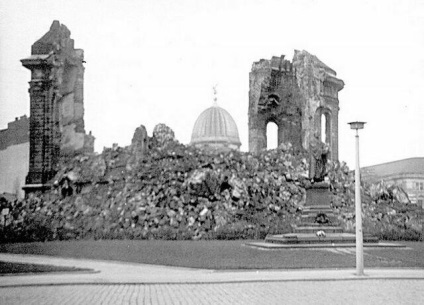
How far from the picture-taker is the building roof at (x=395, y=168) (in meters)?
27.7

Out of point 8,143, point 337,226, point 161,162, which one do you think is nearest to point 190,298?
point 337,226

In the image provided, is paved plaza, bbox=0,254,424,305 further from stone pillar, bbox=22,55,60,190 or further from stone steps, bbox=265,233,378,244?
stone pillar, bbox=22,55,60,190

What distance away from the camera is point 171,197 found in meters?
32.5

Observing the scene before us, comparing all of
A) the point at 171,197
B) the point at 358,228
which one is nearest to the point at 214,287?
the point at 358,228

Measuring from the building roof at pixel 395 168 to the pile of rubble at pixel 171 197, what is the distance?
4.44 ft

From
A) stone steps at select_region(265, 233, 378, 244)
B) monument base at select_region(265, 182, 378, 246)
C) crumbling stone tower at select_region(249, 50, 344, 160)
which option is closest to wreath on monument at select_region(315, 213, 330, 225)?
monument base at select_region(265, 182, 378, 246)

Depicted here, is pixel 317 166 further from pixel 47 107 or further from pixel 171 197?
pixel 47 107

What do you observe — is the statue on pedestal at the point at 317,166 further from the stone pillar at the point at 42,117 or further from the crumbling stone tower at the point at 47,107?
the stone pillar at the point at 42,117

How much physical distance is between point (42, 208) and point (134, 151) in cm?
590

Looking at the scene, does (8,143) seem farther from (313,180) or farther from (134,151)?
(313,180)

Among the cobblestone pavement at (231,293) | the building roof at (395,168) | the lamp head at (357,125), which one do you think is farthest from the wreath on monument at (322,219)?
the cobblestone pavement at (231,293)

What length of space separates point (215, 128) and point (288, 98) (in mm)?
39762

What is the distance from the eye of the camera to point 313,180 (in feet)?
82.8

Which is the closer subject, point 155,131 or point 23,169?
point 23,169
